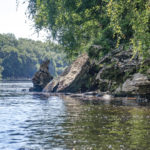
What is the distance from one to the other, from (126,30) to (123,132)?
1854 cm

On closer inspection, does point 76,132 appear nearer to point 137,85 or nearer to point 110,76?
point 137,85

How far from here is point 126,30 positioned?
94.4 ft

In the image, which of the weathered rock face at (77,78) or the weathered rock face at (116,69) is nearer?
the weathered rock face at (116,69)

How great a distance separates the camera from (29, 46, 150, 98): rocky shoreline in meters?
24.9

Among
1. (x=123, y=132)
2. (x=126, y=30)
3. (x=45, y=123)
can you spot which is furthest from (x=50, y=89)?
(x=123, y=132)

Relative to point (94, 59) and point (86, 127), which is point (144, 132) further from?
point (94, 59)

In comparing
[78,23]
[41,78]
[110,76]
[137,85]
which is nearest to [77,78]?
[110,76]

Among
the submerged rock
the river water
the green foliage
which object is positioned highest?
the green foliage

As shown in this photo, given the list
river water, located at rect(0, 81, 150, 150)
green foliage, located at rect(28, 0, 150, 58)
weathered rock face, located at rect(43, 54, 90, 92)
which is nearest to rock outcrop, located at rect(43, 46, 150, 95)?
weathered rock face, located at rect(43, 54, 90, 92)

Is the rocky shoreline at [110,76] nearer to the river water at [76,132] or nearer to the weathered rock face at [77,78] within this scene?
the weathered rock face at [77,78]

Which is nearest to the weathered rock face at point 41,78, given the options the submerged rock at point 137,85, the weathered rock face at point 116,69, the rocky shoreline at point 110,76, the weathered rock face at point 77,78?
the rocky shoreline at point 110,76

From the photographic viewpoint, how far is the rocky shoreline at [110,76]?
2491 centimetres

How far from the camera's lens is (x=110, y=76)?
29.6 metres

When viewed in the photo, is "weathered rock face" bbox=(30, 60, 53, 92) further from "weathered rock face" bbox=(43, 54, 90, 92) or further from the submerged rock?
the submerged rock
